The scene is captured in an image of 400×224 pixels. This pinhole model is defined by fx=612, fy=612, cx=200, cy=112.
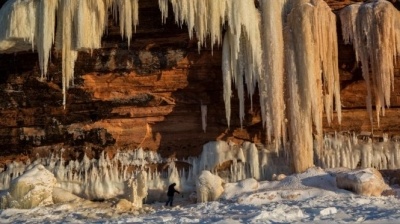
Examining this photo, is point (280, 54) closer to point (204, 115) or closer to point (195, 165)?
point (204, 115)

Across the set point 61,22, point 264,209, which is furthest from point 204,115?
point 264,209

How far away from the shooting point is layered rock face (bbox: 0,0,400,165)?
16469mm

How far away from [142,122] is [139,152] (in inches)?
33.3

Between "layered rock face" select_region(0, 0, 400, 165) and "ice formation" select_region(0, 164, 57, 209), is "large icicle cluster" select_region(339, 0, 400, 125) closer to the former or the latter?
"layered rock face" select_region(0, 0, 400, 165)

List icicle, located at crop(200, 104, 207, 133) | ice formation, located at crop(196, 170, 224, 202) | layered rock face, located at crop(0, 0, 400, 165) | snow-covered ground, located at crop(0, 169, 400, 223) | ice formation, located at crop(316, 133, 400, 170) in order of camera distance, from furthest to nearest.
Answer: icicle, located at crop(200, 104, 207, 133) → layered rock face, located at crop(0, 0, 400, 165) → ice formation, located at crop(316, 133, 400, 170) → ice formation, located at crop(196, 170, 224, 202) → snow-covered ground, located at crop(0, 169, 400, 223)

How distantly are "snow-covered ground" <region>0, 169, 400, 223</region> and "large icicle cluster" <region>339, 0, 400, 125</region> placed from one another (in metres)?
2.87

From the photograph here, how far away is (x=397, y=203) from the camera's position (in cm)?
1177

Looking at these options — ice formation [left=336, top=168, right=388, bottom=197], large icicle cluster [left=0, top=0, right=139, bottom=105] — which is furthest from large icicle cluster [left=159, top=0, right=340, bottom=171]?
ice formation [left=336, top=168, right=388, bottom=197]

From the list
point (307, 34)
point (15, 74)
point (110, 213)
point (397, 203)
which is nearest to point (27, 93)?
point (15, 74)

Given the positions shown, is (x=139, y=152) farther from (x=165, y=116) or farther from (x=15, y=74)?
(x=15, y=74)

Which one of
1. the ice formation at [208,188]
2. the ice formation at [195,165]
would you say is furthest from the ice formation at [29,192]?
the ice formation at [208,188]

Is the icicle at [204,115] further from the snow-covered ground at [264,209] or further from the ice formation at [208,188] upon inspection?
the ice formation at [208,188]

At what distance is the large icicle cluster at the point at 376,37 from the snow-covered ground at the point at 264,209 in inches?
113

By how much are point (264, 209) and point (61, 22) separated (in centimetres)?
748
